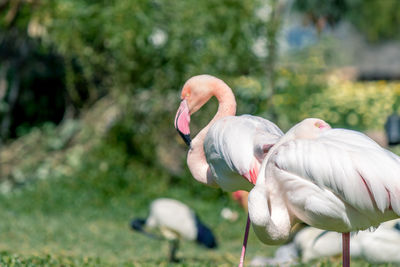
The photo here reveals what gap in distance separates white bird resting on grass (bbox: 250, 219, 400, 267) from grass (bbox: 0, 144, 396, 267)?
66cm

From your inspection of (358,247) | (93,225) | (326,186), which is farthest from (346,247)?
(93,225)

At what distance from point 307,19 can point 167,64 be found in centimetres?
501

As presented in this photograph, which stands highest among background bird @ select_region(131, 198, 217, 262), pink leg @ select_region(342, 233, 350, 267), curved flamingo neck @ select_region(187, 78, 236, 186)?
curved flamingo neck @ select_region(187, 78, 236, 186)

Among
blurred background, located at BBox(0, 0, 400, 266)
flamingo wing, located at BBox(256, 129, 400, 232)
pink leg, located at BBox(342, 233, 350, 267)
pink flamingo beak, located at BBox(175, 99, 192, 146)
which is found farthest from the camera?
blurred background, located at BBox(0, 0, 400, 266)

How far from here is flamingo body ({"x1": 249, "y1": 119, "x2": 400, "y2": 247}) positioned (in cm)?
292

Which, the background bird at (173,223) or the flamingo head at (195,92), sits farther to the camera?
the background bird at (173,223)

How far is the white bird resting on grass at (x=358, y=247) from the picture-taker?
5121 mm

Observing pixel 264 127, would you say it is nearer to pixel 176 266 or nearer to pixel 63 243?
pixel 176 266

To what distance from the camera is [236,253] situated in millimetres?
7016

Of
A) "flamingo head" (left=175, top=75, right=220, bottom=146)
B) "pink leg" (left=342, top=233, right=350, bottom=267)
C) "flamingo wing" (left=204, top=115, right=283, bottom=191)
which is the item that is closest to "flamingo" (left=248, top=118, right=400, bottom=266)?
"pink leg" (left=342, top=233, right=350, bottom=267)

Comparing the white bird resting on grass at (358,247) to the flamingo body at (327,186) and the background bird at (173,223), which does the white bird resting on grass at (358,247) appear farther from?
the flamingo body at (327,186)

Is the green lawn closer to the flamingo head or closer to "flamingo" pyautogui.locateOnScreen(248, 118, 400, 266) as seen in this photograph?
the flamingo head

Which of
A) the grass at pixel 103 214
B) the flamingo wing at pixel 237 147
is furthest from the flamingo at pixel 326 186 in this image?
the grass at pixel 103 214

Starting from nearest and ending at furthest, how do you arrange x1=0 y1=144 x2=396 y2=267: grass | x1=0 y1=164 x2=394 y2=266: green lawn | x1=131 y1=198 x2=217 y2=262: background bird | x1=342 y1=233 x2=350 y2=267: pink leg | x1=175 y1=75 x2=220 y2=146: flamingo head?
x1=342 y1=233 x2=350 y2=267: pink leg < x1=175 y1=75 x2=220 y2=146: flamingo head < x1=131 y1=198 x2=217 y2=262: background bird < x1=0 y1=164 x2=394 y2=266: green lawn < x1=0 y1=144 x2=396 y2=267: grass
